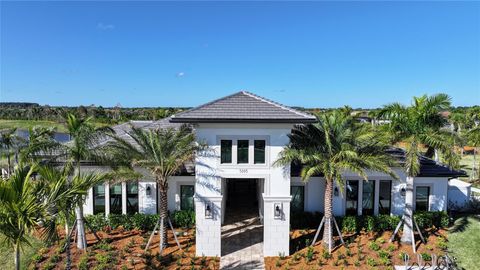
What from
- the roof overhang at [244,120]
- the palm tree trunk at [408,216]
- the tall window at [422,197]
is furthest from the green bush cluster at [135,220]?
the tall window at [422,197]

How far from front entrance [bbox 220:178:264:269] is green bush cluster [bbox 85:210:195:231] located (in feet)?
6.76

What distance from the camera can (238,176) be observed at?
45.1ft

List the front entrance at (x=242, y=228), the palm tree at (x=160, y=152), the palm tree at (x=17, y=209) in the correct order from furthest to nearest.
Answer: the front entrance at (x=242, y=228) < the palm tree at (x=160, y=152) < the palm tree at (x=17, y=209)

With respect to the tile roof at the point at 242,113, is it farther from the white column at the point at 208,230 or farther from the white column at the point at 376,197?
the white column at the point at 376,197

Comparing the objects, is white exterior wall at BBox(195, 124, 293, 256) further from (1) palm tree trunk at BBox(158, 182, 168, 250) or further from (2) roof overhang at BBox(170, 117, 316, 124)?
(1) palm tree trunk at BBox(158, 182, 168, 250)

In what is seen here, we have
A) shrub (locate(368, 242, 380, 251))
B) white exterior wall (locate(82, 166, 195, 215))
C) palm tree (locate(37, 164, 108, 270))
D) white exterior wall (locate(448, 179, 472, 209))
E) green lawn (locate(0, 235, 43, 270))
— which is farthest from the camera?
white exterior wall (locate(448, 179, 472, 209))

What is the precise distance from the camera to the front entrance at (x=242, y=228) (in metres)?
13.5

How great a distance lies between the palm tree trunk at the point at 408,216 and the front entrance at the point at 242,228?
662 centimetres

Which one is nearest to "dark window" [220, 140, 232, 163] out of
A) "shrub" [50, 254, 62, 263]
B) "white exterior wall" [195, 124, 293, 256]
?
"white exterior wall" [195, 124, 293, 256]

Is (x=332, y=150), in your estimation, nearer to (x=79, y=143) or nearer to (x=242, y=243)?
(x=242, y=243)

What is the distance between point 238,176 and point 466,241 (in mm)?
11020

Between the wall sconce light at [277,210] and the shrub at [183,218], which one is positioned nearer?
the wall sconce light at [277,210]

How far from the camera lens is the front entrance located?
13.5m

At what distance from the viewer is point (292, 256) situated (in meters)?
13.8
